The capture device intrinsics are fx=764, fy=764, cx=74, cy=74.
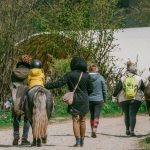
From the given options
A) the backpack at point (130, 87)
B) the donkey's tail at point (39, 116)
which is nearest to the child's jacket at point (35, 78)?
the donkey's tail at point (39, 116)

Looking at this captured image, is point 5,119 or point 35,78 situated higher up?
point 35,78

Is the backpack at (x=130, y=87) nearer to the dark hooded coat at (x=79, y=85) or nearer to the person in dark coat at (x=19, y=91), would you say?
the dark hooded coat at (x=79, y=85)

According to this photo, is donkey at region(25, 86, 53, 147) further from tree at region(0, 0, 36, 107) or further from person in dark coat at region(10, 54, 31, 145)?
tree at region(0, 0, 36, 107)

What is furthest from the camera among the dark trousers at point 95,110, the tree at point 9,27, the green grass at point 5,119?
the tree at point 9,27

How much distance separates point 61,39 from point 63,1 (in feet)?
4.83

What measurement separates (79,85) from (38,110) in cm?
97

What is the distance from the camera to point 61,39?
28.1 metres

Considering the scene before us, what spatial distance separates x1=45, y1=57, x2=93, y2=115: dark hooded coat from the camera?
14680 millimetres

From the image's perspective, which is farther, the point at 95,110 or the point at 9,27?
the point at 9,27

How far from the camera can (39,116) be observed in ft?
47.3

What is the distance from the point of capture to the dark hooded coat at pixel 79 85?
48.2 feet

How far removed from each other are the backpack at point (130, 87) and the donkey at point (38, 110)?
349cm

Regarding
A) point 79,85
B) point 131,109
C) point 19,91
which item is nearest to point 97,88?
point 131,109

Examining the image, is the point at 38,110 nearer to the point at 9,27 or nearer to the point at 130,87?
the point at 130,87
